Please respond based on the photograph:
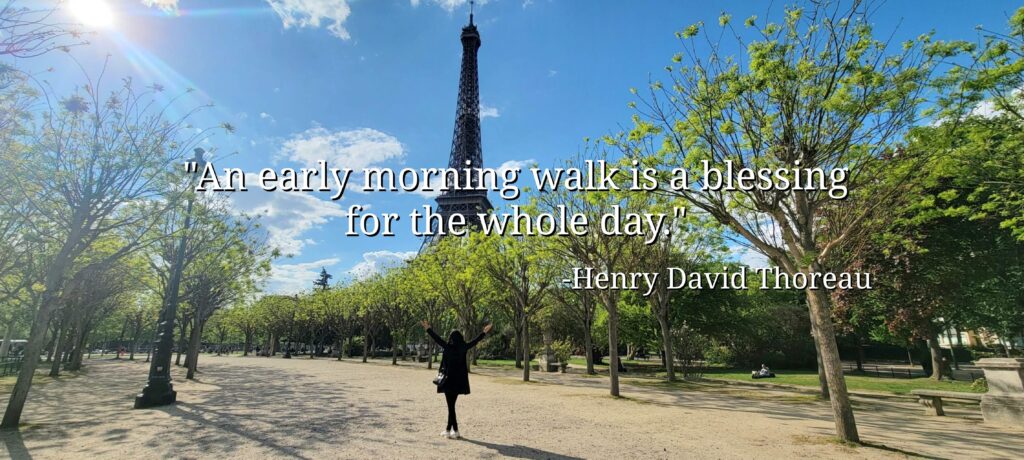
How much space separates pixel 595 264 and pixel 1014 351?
25266mm

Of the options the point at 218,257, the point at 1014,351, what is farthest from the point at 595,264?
the point at 1014,351

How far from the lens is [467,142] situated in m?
59.1

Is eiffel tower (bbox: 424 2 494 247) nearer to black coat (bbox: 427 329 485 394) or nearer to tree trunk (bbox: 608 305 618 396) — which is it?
tree trunk (bbox: 608 305 618 396)

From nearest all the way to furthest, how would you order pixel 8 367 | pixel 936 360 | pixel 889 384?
pixel 889 384 < pixel 936 360 < pixel 8 367

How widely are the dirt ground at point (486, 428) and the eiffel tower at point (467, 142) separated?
3984cm

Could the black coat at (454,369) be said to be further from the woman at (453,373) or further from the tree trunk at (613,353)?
the tree trunk at (613,353)

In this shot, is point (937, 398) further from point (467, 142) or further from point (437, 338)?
point (467, 142)

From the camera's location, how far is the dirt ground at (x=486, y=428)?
7102 millimetres

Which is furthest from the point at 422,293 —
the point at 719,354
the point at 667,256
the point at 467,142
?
the point at 467,142

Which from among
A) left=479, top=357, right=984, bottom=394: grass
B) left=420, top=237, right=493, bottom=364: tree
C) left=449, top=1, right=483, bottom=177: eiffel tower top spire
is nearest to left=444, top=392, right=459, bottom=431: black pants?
left=420, top=237, right=493, bottom=364: tree

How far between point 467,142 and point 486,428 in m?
52.8

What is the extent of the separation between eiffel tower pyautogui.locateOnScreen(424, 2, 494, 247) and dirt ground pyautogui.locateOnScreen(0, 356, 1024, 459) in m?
39.8

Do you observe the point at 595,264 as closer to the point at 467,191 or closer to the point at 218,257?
the point at 218,257

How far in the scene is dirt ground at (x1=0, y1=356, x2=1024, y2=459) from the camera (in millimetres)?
7102
